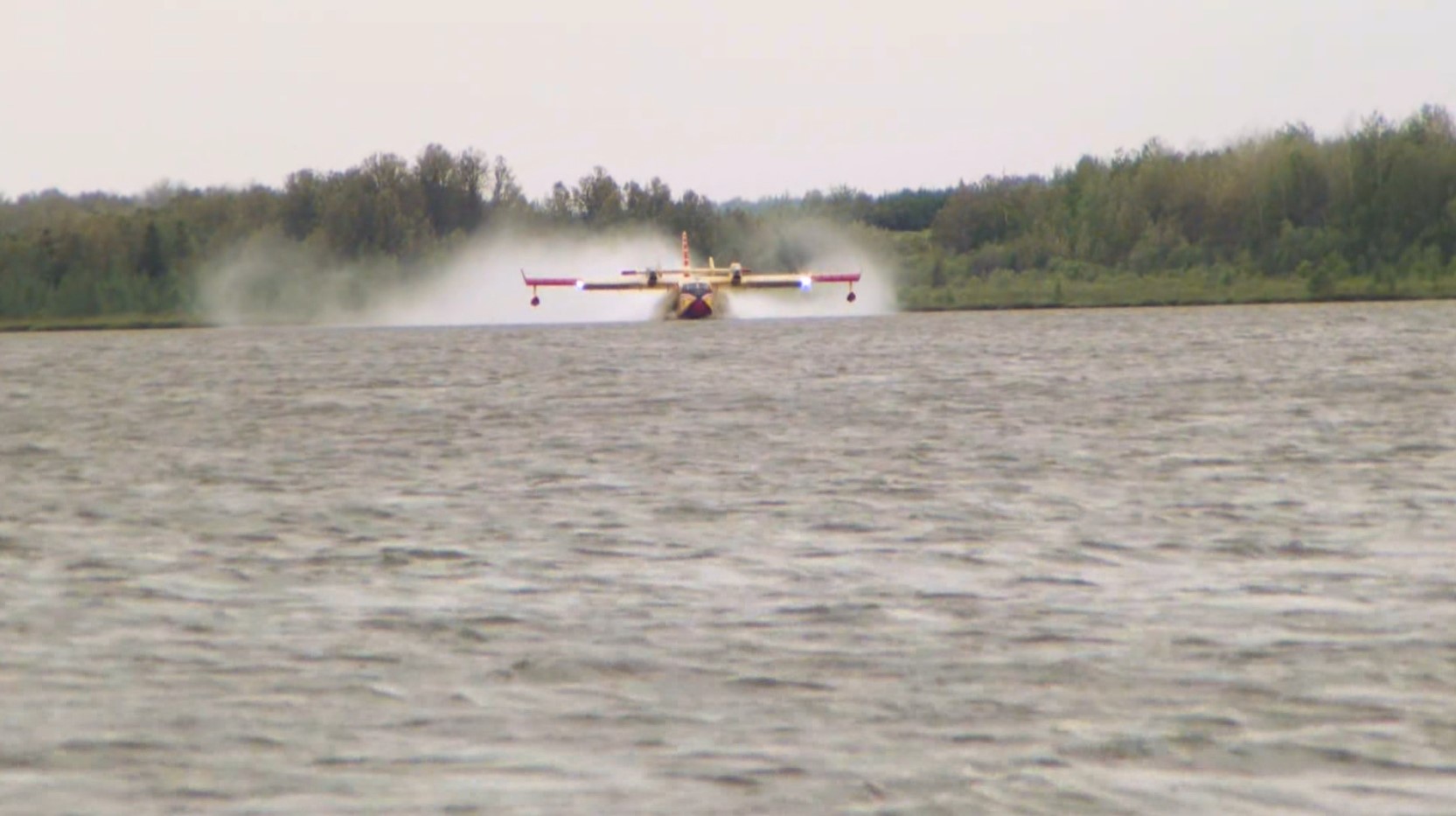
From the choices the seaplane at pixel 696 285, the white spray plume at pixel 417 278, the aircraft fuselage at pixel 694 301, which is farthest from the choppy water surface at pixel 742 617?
the white spray plume at pixel 417 278

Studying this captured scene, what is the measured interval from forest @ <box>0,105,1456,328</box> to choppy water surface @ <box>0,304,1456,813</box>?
9158cm

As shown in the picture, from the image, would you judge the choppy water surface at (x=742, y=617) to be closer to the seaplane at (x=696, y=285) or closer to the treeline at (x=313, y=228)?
the seaplane at (x=696, y=285)

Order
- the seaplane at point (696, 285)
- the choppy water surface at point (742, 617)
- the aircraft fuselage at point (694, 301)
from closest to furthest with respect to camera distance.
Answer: the choppy water surface at point (742, 617)
the aircraft fuselage at point (694, 301)
the seaplane at point (696, 285)

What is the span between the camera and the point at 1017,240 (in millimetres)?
135000

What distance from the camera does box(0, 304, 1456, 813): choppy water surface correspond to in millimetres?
9047

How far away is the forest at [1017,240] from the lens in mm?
118562

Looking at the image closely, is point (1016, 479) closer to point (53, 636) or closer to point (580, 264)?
point (53, 636)

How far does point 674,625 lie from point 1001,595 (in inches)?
82.0

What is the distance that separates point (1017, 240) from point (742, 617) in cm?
12392

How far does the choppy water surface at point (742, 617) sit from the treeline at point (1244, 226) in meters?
91.2

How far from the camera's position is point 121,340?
9606 centimetres

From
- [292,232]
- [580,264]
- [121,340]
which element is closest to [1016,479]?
[121,340]

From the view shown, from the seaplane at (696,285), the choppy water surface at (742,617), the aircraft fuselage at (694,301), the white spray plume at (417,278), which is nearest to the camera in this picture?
the choppy water surface at (742,617)

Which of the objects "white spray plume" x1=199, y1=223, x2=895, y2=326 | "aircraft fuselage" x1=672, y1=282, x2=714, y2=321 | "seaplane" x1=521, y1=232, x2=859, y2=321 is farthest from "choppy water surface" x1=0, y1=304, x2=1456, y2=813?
"white spray plume" x1=199, y1=223, x2=895, y2=326
